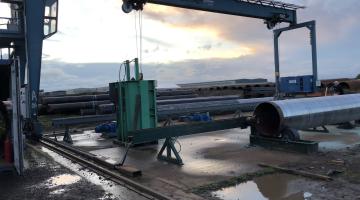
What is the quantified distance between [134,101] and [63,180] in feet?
11.4

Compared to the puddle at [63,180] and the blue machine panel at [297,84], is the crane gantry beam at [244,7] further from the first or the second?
the puddle at [63,180]

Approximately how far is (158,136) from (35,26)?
711 centimetres

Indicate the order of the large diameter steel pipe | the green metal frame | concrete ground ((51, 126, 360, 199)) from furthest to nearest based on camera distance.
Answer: the green metal frame < the large diameter steel pipe < concrete ground ((51, 126, 360, 199))

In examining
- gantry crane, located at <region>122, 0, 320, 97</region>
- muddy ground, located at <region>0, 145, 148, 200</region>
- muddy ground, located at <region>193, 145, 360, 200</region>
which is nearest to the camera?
muddy ground, located at <region>193, 145, 360, 200</region>

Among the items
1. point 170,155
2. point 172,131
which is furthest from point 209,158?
point 172,131

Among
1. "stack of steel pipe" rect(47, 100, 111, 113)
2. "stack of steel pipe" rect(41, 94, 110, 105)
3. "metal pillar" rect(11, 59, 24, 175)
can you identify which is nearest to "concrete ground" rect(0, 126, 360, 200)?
"metal pillar" rect(11, 59, 24, 175)

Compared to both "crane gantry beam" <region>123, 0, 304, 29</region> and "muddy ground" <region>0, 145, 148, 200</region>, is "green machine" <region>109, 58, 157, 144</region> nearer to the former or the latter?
"muddy ground" <region>0, 145, 148, 200</region>

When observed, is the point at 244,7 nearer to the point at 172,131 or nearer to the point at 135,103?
the point at 135,103

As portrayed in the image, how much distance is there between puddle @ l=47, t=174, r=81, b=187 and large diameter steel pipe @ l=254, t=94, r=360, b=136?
14.8 ft

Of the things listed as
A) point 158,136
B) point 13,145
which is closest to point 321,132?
point 158,136

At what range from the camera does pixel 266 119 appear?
31.0 ft

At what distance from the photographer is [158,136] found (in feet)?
25.0

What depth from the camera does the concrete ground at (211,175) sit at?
5.56 meters

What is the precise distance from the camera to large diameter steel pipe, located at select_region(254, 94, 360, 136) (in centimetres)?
859
